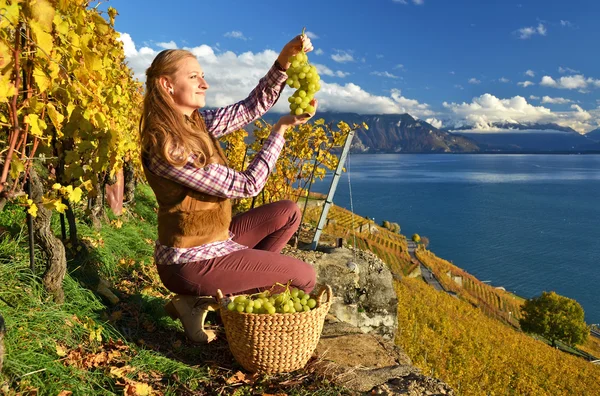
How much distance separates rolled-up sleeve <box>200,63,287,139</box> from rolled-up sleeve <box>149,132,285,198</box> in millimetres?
698

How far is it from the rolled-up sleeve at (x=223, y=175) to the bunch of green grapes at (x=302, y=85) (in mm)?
216

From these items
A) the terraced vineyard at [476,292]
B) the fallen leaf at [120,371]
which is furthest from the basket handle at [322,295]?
the terraced vineyard at [476,292]

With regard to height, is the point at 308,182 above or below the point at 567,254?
above

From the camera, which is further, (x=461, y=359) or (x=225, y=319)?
(x=461, y=359)

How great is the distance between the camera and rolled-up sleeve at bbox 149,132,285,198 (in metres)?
2.40

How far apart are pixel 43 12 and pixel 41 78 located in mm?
339

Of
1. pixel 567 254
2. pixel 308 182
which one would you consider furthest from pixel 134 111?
pixel 567 254

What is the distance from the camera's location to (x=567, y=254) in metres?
Result: 67.6

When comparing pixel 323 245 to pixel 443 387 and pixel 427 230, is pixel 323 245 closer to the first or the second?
pixel 443 387

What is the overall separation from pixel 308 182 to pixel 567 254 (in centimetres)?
7296

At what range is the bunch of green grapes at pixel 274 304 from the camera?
2445 millimetres

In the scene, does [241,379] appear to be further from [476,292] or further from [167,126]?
[476,292]

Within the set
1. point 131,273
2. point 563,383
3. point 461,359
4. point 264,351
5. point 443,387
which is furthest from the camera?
point 563,383

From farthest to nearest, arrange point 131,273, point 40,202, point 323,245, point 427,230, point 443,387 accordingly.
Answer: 1. point 427,230
2. point 323,245
3. point 131,273
4. point 40,202
5. point 443,387
